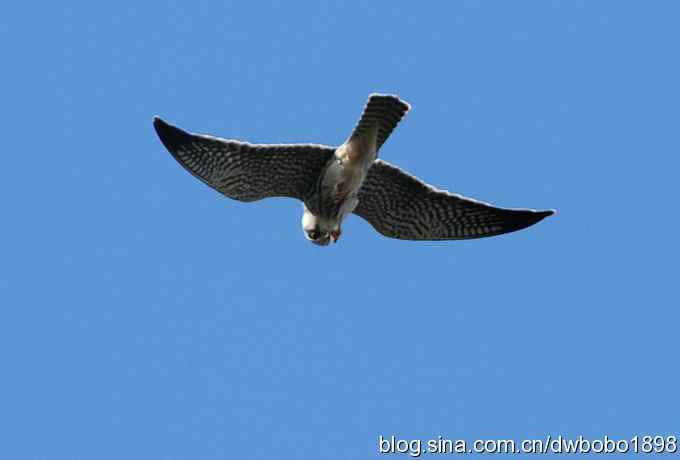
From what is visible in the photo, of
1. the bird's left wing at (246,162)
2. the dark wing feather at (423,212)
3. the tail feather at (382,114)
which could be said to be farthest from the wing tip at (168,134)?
the dark wing feather at (423,212)

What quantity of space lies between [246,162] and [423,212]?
2.37 meters

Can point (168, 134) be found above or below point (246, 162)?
above

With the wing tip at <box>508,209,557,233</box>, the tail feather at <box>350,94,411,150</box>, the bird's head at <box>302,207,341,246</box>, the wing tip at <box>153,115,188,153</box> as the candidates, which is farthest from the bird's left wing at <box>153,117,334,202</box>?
the wing tip at <box>508,209,557,233</box>

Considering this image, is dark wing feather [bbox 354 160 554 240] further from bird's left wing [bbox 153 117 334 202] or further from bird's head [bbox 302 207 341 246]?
bird's left wing [bbox 153 117 334 202]

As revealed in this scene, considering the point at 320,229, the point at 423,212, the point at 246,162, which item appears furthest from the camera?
the point at 423,212

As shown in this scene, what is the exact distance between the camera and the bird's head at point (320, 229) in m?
13.6

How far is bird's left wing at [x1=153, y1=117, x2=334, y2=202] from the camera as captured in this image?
42.2 feet

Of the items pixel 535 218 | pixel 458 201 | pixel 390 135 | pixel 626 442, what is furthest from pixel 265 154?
pixel 626 442

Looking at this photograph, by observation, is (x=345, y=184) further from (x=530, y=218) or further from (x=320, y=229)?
(x=530, y=218)

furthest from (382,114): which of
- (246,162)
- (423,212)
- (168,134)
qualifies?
(168,134)

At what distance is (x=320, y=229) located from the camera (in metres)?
13.6

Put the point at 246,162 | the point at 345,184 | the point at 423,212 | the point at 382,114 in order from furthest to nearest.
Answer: the point at 423,212
the point at 246,162
the point at 345,184
the point at 382,114

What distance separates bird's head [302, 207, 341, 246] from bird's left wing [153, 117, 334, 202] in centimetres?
31

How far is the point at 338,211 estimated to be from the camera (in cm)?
1342
